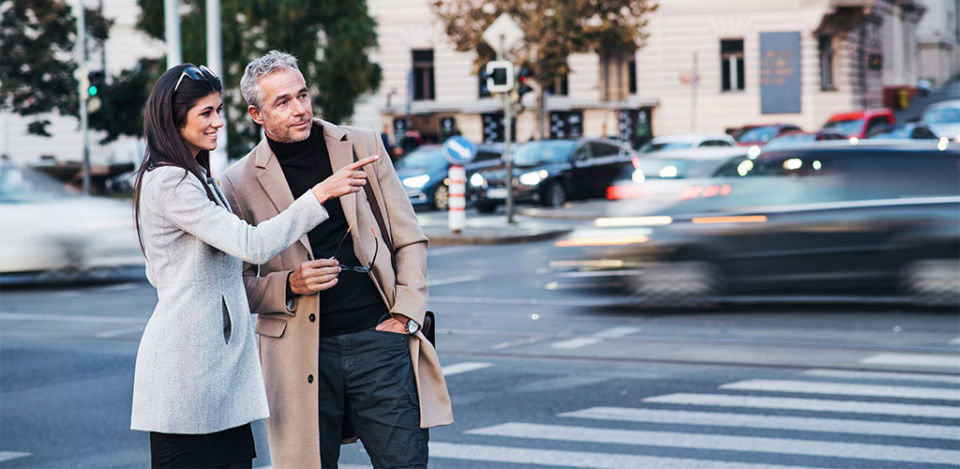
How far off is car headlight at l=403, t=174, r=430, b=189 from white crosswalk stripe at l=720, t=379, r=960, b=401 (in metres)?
19.7

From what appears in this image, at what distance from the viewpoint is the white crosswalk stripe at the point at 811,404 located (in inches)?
305

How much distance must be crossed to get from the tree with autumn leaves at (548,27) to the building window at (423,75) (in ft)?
24.8

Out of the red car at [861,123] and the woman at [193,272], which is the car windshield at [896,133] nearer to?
the red car at [861,123]

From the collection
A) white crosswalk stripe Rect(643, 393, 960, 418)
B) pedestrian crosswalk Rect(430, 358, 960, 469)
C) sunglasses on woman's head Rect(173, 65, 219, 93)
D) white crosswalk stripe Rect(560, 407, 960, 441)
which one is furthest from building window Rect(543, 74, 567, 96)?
sunglasses on woman's head Rect(173, 65, 219, 93)

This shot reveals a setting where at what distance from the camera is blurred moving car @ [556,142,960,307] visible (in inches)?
459

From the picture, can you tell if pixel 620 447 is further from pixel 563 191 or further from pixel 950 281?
pixel 563 191

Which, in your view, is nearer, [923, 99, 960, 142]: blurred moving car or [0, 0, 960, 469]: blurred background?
[0, 0, 960, 469]: blurred background

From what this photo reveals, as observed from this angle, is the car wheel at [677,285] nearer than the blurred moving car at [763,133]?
Yes

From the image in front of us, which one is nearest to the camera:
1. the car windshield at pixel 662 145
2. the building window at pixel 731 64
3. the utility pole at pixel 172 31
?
the utility pole at pixel 172 31

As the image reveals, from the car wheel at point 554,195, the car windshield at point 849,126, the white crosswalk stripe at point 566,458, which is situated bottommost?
the white crosswalk stripe at point 566,458

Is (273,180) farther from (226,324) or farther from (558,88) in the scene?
(558,88)

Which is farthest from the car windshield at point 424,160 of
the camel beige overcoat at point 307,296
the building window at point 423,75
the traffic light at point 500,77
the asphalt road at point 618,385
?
the camel beige overcoat at point 307,296

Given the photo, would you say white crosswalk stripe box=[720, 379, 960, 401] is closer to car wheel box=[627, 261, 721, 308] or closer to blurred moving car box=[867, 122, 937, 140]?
car wheel box=[627, 261, 721, 308]

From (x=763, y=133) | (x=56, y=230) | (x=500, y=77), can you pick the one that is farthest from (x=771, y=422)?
(x=763, y=133)
